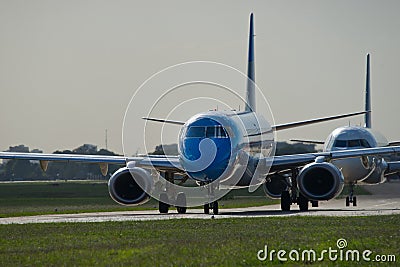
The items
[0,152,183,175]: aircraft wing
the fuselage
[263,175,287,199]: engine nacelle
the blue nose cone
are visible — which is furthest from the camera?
[263,175,287,199]: engine nacelle

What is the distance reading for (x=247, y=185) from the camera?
38406mm

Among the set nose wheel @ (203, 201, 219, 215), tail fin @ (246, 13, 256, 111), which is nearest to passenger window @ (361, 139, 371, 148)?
tail fin @ (246, 13, 256, 111)

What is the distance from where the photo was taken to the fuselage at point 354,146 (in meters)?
47.4

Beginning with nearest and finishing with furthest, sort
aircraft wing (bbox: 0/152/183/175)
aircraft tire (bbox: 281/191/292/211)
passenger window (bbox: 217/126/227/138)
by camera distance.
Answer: passenger window (bbox: 217/126/227/138), aircraft wing (bbox: 0/152/183/175), aircraft tire (bbox: 281/191/292/211)

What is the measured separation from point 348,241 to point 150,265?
5.25 meters

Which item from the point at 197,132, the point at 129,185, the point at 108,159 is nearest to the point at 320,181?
the point at 197,132

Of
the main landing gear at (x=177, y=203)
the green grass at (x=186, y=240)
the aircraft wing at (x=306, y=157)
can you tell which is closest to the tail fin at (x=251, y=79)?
the aircraft wing at (x=306, y=157)

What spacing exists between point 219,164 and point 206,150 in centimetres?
69

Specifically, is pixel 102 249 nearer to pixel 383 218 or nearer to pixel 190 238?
pixel 190 238

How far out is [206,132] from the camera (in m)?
33.9

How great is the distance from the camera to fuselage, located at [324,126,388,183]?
47.4 metres

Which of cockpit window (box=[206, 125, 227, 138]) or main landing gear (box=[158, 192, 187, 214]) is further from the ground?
cockpit window (box=[206, 125, 227, 138])

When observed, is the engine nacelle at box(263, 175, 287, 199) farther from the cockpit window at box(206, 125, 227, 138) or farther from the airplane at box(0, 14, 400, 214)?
the cockpit window at box(206, 125, 227, 138)

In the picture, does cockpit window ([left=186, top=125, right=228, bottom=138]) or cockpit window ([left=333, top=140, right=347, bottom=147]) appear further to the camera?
cockpit window ([left=333, top=140, right=347, bottom=147])
